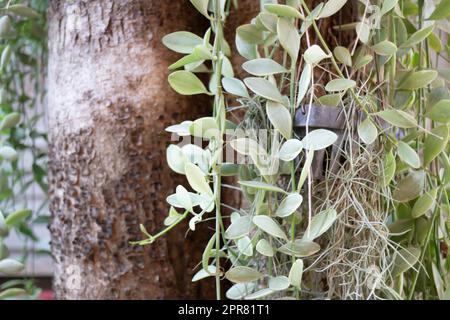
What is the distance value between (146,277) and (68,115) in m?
0.26

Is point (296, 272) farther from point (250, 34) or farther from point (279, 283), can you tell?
point (250, 34)

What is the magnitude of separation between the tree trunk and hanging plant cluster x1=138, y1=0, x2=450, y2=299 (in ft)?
0.43

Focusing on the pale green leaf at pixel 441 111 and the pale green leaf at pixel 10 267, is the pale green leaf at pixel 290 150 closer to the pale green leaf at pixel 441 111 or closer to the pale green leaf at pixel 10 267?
the pale green leaf at pixel 441 111


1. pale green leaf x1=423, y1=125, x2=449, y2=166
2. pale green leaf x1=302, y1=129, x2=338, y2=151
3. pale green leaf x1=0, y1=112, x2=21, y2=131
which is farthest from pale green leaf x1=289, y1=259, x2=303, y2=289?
pale green leaf x1=0, y1=112, x2=21, y2=131

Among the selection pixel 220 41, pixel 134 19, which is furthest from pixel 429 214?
pixel 134 19

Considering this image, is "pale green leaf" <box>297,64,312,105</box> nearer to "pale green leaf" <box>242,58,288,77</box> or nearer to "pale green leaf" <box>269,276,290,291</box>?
"pale green leaf" <box>242,58,288,77</box>

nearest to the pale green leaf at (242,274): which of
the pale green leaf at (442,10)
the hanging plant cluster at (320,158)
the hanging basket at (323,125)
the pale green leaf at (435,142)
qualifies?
the hanging plant cluster at (320,158)

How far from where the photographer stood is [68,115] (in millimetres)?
729

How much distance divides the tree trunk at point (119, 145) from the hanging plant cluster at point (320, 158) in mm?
130

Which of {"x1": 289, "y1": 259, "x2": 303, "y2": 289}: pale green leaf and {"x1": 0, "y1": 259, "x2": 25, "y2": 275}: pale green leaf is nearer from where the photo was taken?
{"x1": 289, "y1": 259, "x2": 303, "y2": 289}: pale green leaf

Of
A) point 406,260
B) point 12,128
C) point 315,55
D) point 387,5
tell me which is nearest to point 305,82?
point 315,55

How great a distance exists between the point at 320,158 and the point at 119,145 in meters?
0.30

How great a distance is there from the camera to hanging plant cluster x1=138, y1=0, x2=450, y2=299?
509 mm
